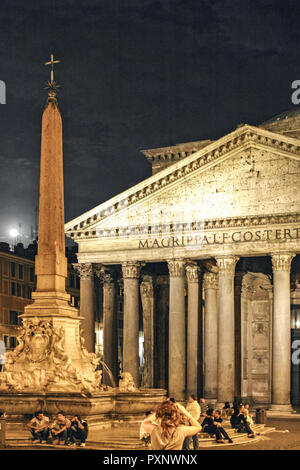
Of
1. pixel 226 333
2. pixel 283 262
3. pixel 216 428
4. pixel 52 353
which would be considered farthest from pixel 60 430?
pixel 283 262

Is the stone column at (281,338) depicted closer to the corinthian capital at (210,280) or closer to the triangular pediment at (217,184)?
the triangular pediment at (217,184)

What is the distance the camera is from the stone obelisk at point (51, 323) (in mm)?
20719

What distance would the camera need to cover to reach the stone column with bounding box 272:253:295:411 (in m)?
37.0

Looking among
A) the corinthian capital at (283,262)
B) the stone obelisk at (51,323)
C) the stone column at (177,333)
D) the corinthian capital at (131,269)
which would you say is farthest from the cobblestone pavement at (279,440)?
the corinthian capital at (131,269)

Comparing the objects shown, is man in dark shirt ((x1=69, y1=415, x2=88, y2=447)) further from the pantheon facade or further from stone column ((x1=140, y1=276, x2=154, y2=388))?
stone column ((x1=140, y1=276, x2=154, y2=388))

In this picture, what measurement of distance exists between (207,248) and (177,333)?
4372 millimetres

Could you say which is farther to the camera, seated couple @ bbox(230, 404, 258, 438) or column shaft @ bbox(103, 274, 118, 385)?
column shaft @ bbox(103, 274, 118, 385)

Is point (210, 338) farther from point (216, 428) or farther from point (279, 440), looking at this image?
point (216, 428)

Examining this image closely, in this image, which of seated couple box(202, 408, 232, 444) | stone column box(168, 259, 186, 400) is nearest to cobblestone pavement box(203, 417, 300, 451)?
seated couple box(202, 408, 232, 444)

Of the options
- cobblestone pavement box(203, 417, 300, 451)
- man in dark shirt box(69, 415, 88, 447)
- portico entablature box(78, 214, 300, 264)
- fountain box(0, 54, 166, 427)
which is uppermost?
portico entablature box(78, 214, 300, 264)

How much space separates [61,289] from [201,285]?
2249 cm

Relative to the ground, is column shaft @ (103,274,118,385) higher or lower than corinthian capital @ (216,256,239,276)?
lower

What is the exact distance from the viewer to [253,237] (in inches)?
1523

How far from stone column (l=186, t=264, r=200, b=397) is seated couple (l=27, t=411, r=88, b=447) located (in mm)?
24268
